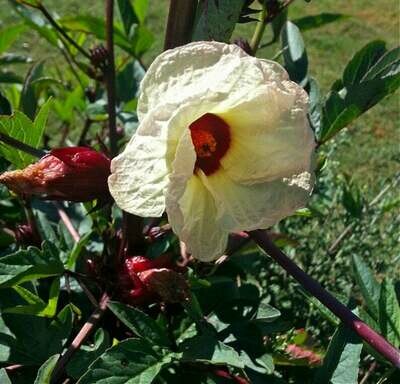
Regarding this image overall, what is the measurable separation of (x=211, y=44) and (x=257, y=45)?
0.43m

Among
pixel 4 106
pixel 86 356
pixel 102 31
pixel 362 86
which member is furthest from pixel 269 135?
pixel 102 31

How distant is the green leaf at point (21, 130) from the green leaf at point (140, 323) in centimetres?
24

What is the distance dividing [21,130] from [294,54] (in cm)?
53

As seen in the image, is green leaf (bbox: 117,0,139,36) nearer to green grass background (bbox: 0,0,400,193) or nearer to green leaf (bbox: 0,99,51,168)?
green leaf (bbox: 0,99,51,168)

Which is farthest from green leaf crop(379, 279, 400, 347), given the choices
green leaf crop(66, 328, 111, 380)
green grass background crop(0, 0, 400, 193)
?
green grass background crop(0, 0, 400, 193)

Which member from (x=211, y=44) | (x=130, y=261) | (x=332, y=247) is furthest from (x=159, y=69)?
(x=332, y=247)

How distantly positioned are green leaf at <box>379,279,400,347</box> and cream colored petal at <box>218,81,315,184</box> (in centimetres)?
30

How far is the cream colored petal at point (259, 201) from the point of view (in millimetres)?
876

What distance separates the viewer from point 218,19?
934 millimetres

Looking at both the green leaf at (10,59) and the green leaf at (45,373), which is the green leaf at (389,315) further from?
the green leaf at (10,59)

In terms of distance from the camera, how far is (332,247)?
175cm

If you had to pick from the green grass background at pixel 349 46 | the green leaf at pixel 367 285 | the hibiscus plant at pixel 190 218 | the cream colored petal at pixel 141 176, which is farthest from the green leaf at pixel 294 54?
the green grass background at pixel 349 46

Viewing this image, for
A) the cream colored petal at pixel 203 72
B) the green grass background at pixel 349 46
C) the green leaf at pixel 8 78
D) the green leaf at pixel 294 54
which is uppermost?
the cream colored petal at pixel 203 72

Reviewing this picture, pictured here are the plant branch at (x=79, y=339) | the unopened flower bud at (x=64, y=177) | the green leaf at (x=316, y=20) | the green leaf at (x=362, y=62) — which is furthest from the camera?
the green leaf at (x=316, y=20)
